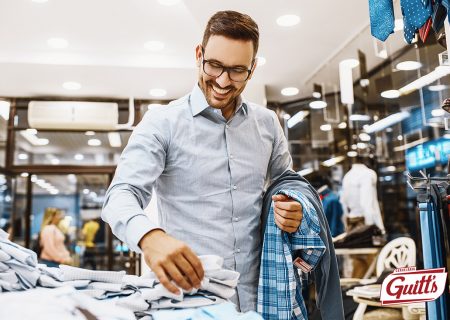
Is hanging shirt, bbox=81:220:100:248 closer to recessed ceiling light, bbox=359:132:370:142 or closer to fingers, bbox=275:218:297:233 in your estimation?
recessed ceiling light, bbox=359:132:370:142

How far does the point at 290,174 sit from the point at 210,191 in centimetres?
24

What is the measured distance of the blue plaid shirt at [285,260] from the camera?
1.13 meters

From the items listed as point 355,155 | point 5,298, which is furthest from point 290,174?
point 355,155

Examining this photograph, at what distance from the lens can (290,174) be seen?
1.30 m

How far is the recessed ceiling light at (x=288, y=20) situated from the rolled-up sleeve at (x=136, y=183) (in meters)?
3.09

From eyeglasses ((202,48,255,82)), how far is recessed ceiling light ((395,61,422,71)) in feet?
8.80

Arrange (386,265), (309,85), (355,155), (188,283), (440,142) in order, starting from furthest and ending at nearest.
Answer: (309,85)
(355,155)
(386,265)
(440,142)
(188,283)

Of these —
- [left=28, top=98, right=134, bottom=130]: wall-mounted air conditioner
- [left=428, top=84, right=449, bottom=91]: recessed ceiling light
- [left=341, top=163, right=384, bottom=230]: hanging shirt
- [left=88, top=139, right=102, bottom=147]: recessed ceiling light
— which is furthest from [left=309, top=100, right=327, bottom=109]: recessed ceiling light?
[left=88, top=139, right=102, bottom=147]: recessed ceiling light

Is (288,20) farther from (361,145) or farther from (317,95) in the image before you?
(361,145)

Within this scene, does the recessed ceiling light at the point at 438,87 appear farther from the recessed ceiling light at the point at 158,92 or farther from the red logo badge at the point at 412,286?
the recessed ceiling light at the point at 158,92

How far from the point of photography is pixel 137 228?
2.87 ft

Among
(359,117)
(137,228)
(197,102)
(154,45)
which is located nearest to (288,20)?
(359,117)

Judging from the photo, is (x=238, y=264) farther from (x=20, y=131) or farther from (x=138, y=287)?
(x=20, y=131)

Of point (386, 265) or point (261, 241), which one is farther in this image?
point (386, 265)
